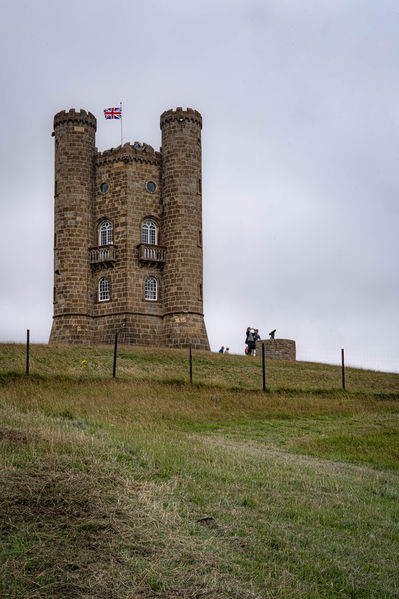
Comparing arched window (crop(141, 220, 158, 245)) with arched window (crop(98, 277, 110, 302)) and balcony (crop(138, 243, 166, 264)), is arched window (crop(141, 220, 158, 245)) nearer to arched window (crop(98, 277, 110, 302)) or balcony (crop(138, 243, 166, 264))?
balcony (crop(138, 243, 166, 264))

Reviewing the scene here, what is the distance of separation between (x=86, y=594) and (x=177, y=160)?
37106 mm

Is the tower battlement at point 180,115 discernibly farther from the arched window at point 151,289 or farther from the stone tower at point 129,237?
the arched window at point 151,289

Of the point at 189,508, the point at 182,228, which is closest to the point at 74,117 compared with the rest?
the point at 182,228

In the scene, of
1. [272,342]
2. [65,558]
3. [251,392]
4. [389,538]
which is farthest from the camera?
[272,342]

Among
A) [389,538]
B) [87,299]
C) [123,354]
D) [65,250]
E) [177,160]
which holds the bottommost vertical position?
[389,538]

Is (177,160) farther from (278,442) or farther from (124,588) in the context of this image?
(124,588)

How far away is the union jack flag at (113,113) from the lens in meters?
40.9

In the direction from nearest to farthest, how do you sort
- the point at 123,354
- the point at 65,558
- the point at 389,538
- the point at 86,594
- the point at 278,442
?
1. the point at 86,594
2. the point at 65,558
3. the point at 389,538
4. the point at 278,442
5. the point at 123,354

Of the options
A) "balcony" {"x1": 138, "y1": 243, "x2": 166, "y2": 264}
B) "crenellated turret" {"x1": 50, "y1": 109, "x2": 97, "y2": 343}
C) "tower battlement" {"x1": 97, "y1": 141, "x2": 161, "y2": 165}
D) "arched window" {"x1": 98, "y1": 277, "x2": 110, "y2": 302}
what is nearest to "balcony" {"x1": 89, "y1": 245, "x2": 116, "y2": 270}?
"crenellated turret" {"x1": 50, "y1": 109, "x2": 97, "y2": 343}

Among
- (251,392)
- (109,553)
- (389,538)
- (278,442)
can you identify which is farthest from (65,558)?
(251,392)

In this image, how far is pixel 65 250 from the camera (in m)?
39.7

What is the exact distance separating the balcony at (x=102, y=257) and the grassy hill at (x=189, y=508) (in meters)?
22.5

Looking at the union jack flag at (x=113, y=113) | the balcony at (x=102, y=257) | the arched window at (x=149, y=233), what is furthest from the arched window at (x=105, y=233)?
the union jack flag at (x=113, y=113)

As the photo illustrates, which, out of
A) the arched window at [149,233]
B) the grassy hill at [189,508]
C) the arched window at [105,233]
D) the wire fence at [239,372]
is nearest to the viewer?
the grassy hill at [189,508]
